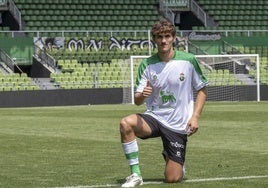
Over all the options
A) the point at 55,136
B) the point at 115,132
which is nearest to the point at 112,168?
the point at 55,136

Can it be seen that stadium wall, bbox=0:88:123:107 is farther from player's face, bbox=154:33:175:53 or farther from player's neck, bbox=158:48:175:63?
player's face, bbox=154:33:175:53

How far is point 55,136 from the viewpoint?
18703 mm

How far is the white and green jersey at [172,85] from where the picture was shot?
31.8ft

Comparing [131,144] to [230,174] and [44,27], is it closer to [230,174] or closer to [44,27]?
[230,174]

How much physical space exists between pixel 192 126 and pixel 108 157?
405 cm

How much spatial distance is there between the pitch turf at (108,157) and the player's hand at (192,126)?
0.62 m

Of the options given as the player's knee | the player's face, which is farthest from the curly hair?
the player's knee

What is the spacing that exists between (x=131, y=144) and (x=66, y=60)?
38710mm

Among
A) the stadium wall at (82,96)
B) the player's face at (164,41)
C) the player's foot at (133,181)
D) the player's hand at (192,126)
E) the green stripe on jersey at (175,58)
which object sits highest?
the player's face at (164,41)

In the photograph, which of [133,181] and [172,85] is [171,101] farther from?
[133,181]

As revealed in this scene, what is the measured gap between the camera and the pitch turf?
9945mm

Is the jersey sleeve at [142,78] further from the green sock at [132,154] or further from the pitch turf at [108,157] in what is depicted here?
the pitch turf at [108,157]

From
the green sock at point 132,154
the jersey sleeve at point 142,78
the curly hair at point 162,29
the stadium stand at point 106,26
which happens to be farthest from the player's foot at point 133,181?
the stadium stand at point 106,26

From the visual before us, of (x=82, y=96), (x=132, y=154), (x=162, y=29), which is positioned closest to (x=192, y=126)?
(x=132, y=154)
